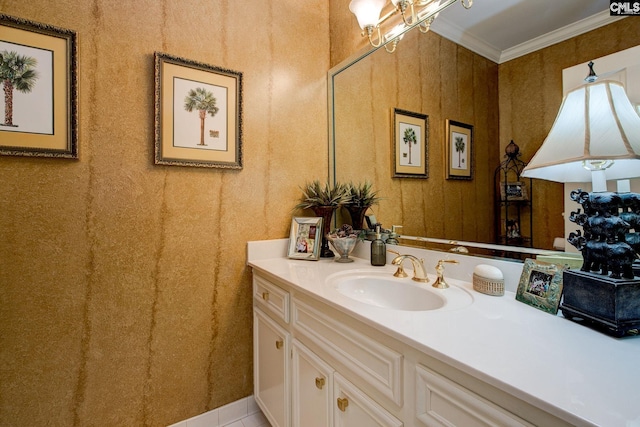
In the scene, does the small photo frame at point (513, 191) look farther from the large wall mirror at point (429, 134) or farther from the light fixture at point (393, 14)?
the light fixture at point (393, 14)

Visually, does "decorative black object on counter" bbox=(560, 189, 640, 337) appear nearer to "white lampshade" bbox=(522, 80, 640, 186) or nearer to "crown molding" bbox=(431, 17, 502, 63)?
"white lampshade" bbox=(522, 80, 640, 186)

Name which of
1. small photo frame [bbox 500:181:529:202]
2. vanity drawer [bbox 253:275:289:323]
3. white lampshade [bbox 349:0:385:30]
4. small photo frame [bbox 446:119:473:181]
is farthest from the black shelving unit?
white lampshade [bbox 349:0:385:30]

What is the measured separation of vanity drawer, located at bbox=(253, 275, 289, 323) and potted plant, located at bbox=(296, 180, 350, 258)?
381mm

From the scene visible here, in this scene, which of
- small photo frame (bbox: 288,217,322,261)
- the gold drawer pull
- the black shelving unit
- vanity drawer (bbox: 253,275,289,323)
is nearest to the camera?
the gold drawer pull

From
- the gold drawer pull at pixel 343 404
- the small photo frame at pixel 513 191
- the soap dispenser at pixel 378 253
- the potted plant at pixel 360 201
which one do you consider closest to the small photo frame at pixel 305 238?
the potted plant at pixel 360 201

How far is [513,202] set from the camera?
100cm

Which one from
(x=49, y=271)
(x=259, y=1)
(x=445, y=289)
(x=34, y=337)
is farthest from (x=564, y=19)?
(x=34, y=337)

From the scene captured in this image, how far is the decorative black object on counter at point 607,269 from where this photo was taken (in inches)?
24.4

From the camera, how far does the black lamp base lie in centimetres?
62

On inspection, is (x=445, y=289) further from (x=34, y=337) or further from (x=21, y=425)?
(x=21, y=425)

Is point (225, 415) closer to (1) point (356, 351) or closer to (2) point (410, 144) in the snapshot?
(1) point (356, 351)

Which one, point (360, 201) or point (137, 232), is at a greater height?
point (360, 201)

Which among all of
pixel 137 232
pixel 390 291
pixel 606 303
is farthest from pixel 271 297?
pixel 606 303

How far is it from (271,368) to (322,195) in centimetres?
91
